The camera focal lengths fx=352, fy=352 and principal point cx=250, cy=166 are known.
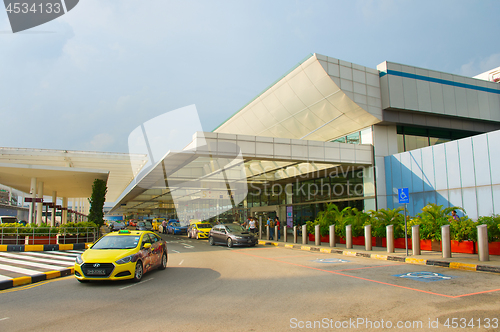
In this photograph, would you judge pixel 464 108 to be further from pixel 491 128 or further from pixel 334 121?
pixel 334 121

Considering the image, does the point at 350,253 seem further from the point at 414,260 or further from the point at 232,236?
the point at 232,236

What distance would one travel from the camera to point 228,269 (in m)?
12.1

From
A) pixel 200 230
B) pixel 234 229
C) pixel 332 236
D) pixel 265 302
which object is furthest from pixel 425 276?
pixel 200 230

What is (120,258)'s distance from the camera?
31.1 feet

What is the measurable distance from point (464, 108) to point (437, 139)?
272 cm

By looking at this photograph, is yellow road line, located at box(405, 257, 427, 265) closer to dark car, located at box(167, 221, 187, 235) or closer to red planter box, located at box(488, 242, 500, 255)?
red planter box, located at box(488, 242, 500, 255)

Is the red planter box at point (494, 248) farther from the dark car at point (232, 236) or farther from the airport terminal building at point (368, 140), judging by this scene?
the dark car at point (232, 236)

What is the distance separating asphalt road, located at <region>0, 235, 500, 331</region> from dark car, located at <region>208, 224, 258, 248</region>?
34.1 ft

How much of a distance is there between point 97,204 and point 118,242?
1730 cm

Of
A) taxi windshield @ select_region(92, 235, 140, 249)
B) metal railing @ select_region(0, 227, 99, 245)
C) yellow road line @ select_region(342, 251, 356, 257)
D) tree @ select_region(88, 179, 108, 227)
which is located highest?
tree @ select_region(88, 179, 108, 227)

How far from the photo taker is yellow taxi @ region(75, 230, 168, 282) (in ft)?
30.4

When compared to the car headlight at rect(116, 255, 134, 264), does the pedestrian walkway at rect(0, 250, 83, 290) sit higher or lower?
lower

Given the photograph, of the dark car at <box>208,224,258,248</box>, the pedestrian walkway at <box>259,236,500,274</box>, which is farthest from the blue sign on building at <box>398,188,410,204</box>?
the dark car at <box>208,224,258,248</box>

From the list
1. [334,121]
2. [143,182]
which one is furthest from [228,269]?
[143,182]
